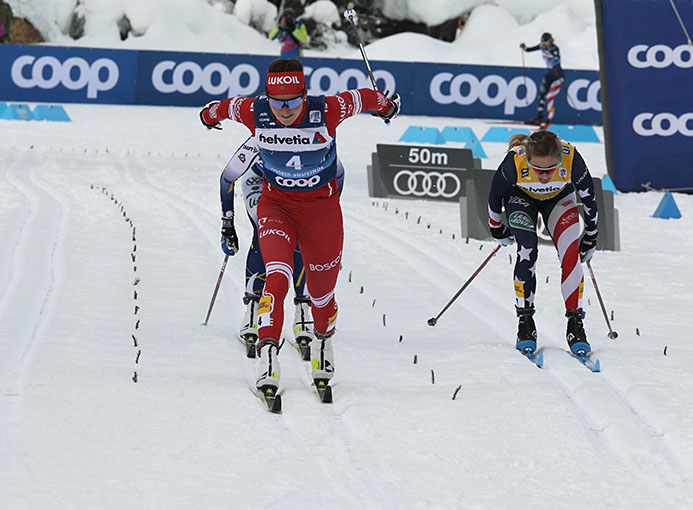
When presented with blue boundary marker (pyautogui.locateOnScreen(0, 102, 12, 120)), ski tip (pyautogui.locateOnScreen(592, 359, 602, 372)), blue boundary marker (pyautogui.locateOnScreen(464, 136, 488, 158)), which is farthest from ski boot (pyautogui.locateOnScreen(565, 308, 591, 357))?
blue boundary marker (pyautogui.locateOnScreen(0, 102, 12, 120))

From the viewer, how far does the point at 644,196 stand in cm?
1377

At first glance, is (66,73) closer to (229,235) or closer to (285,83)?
(229,235)

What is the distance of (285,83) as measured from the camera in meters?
4.83

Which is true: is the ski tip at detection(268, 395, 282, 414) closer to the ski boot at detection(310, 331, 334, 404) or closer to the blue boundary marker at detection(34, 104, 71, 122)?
the ski boot at detection(310, 331, 334, 404)

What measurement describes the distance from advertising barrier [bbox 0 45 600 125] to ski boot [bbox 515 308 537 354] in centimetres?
1714

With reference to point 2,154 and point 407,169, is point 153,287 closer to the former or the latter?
point 407,169

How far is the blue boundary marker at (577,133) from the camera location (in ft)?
68.6

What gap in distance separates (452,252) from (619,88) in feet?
16.9

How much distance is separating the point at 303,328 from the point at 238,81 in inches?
701

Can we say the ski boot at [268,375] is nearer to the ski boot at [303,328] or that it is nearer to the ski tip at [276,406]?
the ski tip at [276,406]

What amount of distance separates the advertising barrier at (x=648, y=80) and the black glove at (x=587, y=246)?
7.70m

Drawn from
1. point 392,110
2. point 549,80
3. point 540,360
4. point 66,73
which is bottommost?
point 540,360

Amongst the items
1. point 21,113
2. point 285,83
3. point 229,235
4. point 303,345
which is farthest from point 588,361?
point 21,113

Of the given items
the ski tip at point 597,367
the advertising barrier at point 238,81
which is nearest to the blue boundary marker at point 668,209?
the ski tip at point 597,367
